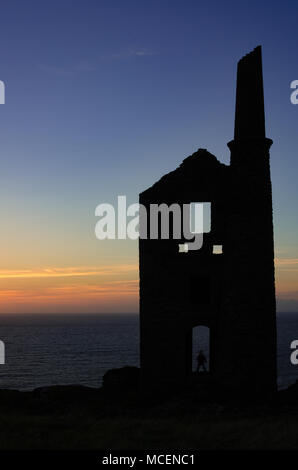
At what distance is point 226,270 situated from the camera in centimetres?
2064

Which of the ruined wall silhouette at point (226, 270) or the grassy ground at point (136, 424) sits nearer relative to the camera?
the grassy ground at point (136, 424)

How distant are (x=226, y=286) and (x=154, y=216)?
4157 millimetres

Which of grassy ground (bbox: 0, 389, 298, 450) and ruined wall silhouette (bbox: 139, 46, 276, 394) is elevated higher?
ruined wall silhouette (bbox: 139, 46, 276, 394)

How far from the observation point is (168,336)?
2097 centimetres

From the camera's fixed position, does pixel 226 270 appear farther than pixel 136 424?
Yes

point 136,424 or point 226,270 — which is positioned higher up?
point 226,270

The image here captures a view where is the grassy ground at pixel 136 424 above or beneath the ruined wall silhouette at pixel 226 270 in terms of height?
beneath

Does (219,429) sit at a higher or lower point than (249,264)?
lower

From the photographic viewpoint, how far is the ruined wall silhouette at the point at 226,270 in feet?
65.3

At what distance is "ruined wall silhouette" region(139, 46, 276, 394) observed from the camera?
1989cm

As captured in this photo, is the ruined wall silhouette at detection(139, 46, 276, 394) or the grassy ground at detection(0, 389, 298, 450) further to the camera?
the ruined wall silhouette at detection(139, 46, 276, 394)
